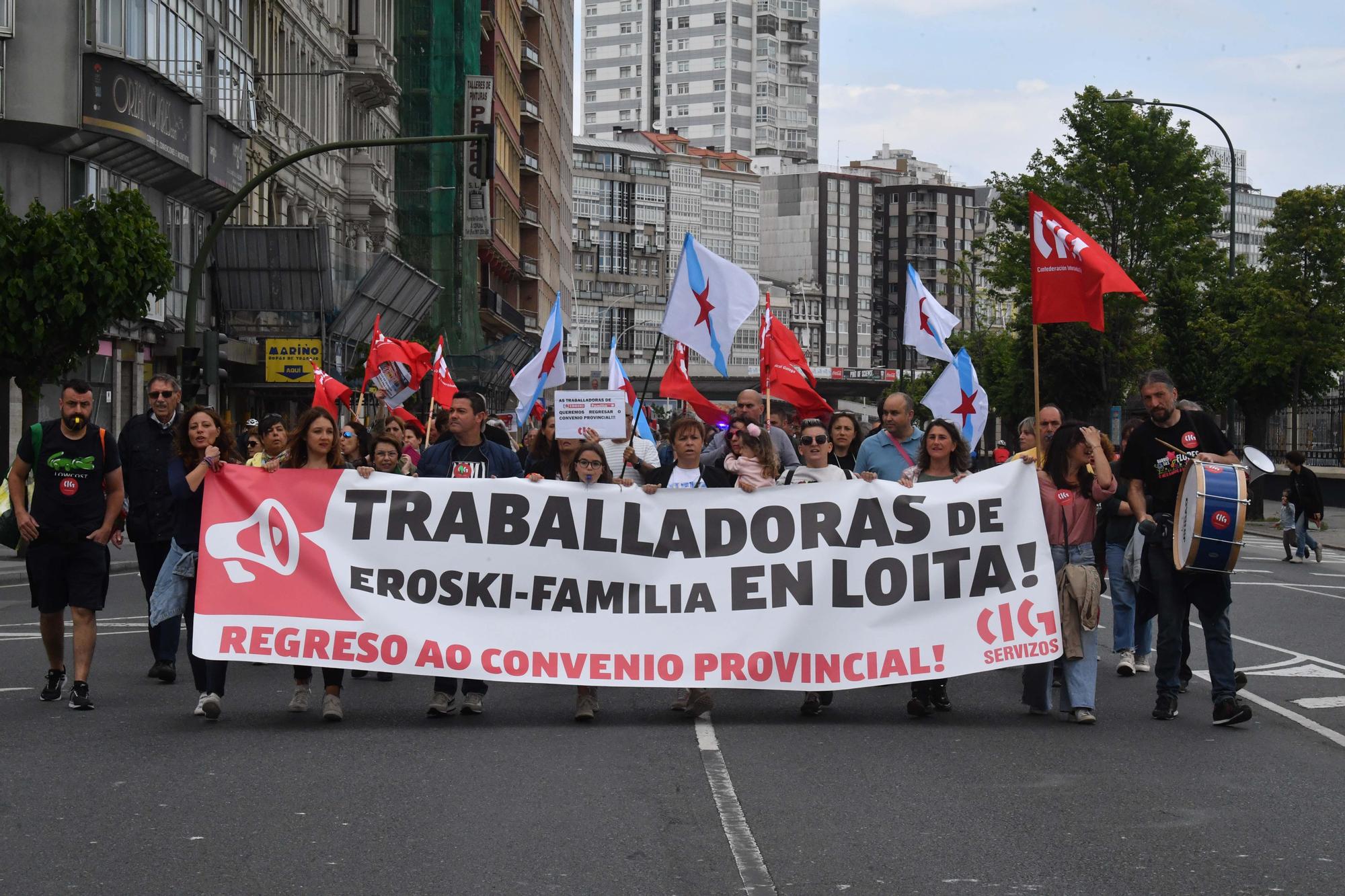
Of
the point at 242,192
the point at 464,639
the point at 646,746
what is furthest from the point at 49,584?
the point at 242,192

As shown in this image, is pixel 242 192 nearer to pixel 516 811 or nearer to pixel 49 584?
pixel 49 584

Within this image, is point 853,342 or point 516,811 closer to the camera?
point 516,811

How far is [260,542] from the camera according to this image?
10742mm

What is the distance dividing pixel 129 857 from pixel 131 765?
2058mm

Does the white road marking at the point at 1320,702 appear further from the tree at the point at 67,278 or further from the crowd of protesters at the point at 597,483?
the tree at the point at 67,278

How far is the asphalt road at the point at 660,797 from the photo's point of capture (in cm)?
671

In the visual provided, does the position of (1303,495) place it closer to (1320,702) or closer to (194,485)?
(1320,702)

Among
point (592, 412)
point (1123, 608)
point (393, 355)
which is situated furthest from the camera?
point (393, 355)

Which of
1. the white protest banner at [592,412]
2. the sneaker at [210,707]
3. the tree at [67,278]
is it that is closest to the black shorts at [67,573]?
the sneaker at [210,707]

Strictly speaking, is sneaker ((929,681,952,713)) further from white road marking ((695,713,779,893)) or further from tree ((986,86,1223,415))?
tree ((986,86,1223,415))

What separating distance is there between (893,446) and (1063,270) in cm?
152

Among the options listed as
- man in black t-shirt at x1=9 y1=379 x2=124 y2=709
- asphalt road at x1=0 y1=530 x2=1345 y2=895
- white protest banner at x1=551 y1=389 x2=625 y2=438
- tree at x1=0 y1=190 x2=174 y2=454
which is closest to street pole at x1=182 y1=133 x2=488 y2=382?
tree at x1=0 y1=190 x2=174 y2=454

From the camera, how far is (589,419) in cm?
1562

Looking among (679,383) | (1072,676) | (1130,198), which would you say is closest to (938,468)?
(1072,676)
